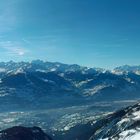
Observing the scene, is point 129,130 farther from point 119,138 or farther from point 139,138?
point 139,138

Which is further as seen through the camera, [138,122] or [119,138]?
[138,122]

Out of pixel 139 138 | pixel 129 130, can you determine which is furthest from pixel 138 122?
pixel 139 138

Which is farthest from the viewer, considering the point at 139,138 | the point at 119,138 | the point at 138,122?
the point at 138,122

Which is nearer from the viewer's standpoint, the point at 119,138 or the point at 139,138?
the point at 139,138

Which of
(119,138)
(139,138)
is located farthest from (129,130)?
(139,138)

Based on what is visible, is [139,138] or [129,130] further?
[129,130]

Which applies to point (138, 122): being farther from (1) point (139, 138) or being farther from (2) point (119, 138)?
(1) point (139, 138)

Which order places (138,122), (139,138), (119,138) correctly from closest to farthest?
1. (139,138)
2. (119,138)
3. (138,122)

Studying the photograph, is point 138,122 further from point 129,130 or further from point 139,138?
point 139,138
